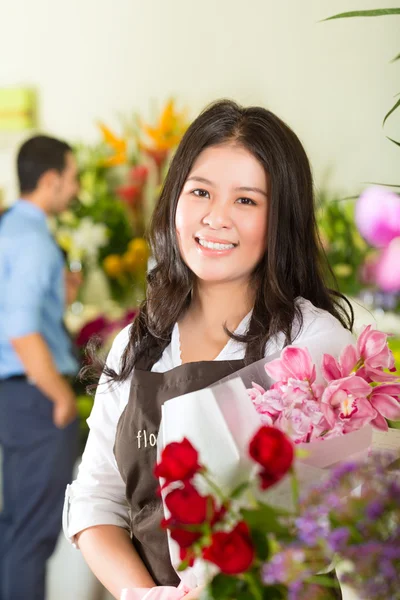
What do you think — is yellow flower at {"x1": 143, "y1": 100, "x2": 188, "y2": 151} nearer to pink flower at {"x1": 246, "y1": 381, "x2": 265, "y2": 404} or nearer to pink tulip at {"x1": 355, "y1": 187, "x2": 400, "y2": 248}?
pink flower at {"x1": 246, "y1": 381, "x2": 265, "y2": 404}

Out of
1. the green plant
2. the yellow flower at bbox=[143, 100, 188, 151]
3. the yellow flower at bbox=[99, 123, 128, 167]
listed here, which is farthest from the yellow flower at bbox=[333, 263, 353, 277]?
the yellow flower at bbox=[99, 123, 128, 167]

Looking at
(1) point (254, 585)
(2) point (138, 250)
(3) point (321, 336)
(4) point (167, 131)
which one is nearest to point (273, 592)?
(1) point (254, 585)

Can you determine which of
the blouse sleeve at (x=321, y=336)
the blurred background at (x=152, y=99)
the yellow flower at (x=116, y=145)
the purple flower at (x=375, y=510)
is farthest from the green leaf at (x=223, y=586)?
the yellow flower at (x=116, y=145)

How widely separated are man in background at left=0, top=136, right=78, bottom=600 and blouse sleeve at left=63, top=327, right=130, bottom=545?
1.55m

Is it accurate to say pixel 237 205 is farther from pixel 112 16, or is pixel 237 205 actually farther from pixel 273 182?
pixel 112 16

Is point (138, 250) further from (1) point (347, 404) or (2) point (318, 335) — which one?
(1) point (347, 404)

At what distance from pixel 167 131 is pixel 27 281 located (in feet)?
3.73

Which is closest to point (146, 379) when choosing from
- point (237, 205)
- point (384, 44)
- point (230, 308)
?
point (230, 308)

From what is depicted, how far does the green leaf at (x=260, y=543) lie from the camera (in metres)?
0.55

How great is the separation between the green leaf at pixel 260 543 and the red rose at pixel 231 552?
12 mm

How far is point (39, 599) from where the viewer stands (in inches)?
118

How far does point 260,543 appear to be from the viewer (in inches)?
21.5

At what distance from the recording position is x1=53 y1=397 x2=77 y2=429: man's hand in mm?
2904

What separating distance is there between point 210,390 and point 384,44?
97.7 inches
